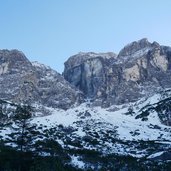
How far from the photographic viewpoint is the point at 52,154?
141m

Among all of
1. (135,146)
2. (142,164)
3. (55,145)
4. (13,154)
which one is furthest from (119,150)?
(13,154)

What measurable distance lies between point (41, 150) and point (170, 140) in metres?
74.3

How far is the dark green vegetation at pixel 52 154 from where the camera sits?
110625 mm

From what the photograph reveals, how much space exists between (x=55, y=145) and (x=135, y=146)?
38005mm

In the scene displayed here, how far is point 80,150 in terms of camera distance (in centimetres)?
16175

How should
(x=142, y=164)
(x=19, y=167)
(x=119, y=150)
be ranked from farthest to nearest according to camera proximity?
(x=119, y=150), (x=142, y=164), (x=19, y=167)

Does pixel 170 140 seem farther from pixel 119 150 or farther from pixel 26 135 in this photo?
pixel 26 135

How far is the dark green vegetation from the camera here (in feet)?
363

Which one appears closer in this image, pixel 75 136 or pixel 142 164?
pixel 142 164

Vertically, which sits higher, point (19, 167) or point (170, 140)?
point (170, 140)

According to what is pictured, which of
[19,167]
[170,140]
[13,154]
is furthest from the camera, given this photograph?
[170,140]

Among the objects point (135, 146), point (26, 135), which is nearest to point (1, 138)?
point (26, 135)

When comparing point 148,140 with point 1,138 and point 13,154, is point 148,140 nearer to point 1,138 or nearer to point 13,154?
point 1,138

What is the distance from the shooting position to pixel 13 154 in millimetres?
117250
